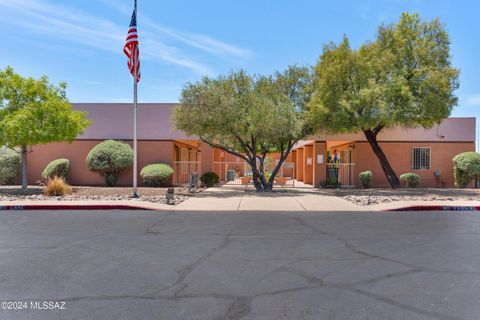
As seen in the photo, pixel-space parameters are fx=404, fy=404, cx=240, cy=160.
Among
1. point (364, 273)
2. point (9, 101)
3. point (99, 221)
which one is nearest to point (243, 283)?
point (364, 273)

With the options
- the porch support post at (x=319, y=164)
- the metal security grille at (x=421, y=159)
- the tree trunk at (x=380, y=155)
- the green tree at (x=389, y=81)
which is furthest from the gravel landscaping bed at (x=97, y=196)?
the metal security grille at (x=421, y=159)

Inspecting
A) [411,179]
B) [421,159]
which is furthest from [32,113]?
[421,159]

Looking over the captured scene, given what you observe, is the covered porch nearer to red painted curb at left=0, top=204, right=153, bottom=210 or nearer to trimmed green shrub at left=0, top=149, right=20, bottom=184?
red painted curb at left=0, top=204, right=153, bottom=210

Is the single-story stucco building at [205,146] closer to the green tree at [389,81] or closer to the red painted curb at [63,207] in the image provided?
the green tree at [389,81]

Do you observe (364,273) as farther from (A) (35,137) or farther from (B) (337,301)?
(A) (35,137)

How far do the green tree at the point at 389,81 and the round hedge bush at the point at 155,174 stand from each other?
885 centimetres

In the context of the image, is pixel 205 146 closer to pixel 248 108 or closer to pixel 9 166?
pixel 248 108

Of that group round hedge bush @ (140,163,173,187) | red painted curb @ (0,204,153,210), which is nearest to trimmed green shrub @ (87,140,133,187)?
round hedge bush @ (140,163,173,187)

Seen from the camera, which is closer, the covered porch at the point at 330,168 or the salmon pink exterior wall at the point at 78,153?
the salmon pink exterior wall at the point at 78,153

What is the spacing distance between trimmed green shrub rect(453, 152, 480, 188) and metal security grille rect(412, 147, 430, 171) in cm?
157

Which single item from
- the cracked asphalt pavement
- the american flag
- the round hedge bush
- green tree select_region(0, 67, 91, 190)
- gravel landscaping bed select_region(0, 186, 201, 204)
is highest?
the american flag

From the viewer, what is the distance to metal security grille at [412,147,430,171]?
83.8 ft

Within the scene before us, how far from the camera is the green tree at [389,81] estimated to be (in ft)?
64.2

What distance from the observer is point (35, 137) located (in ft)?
60.7
